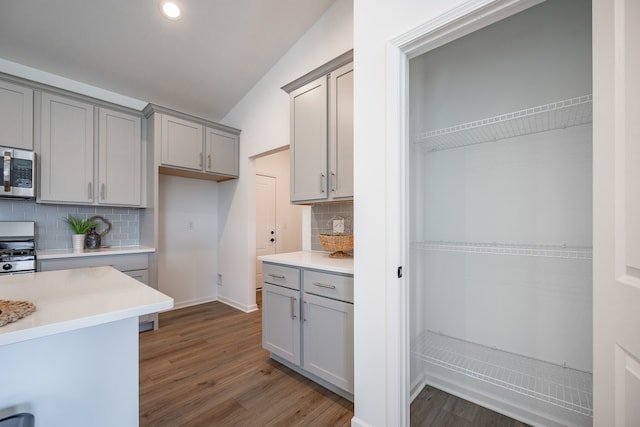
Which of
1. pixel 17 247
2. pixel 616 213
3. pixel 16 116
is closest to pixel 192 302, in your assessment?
pixel 17 247

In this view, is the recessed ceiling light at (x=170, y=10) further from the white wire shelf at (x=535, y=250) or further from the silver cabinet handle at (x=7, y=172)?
the white wire shelf at (x=535, y=250)

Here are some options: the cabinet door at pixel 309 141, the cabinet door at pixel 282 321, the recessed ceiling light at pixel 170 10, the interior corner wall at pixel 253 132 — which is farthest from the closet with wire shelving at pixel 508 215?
the recessed ceiling light at pixel 170 10

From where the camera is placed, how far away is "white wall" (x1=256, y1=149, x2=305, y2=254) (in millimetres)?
4951

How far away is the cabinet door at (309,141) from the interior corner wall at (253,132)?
2.18 feet

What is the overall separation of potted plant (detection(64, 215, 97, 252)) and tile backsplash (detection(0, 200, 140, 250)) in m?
0.08

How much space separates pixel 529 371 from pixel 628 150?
143cm

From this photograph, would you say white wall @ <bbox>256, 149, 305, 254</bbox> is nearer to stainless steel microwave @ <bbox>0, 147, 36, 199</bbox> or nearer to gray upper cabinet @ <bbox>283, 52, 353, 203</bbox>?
gray upper cabinet @ <bbox>283, 52, 353, 203</bbox>

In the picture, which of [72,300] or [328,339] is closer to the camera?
[72,300]

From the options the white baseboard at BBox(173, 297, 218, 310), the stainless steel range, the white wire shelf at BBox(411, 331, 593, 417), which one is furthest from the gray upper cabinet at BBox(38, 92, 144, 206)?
the white wire shelf at BBox(411, 331, 593, 417)

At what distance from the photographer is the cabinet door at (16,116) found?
2498mm

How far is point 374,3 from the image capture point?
4.88ft

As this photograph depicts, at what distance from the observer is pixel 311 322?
2035 mm

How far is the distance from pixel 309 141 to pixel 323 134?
0.58ft

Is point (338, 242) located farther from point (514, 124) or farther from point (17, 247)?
point (17, 247)
